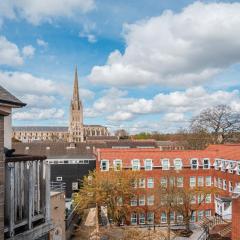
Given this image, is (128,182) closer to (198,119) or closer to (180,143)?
(198,119)

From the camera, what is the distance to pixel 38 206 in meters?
8.88

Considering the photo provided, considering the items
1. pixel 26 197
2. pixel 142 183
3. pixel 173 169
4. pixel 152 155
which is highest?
pixel 26 197

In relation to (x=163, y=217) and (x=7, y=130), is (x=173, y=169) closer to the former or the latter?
(x=163, y=217)

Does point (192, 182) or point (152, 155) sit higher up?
point (152, 155)

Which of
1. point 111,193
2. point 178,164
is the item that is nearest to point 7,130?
point 111,193

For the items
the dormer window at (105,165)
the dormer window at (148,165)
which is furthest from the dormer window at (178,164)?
the dormer window at (105,165)

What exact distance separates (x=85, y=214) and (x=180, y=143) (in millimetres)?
50346

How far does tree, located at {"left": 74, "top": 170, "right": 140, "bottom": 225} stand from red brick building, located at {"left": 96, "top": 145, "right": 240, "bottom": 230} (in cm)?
312

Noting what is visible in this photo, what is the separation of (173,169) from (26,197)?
40.0 m

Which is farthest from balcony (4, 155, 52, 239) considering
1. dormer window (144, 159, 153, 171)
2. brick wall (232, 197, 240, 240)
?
dormer window (144, 159, 153, 171)

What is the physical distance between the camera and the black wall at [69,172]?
5241cm

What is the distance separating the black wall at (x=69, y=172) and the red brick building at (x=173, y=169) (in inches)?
286

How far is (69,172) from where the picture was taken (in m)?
53.2

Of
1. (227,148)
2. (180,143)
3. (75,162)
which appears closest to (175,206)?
(227,148)
